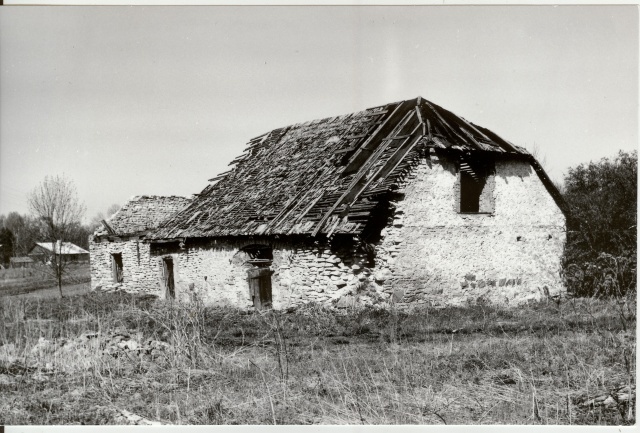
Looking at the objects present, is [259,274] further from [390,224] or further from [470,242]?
[470,242]

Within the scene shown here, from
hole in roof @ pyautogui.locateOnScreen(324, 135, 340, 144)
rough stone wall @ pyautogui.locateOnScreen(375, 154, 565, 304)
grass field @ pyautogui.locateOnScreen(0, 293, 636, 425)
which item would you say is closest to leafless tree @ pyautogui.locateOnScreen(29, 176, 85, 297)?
grass field @ pyautogui.locateOnScreen(0, 293, 636, 425)

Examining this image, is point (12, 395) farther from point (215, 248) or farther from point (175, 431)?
point (215, 248)

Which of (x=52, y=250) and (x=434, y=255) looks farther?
(x=52, y=250)

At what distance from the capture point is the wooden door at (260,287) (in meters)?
12.0

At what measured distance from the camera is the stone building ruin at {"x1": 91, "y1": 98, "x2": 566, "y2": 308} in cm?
1027

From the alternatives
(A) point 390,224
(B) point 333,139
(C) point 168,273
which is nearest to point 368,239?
(A) point 390,224

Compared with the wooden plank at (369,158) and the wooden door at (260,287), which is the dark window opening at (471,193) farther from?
the wooden door at (260,287)

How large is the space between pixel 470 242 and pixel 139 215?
13.5 m

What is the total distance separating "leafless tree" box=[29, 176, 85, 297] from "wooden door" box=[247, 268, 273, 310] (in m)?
4.42

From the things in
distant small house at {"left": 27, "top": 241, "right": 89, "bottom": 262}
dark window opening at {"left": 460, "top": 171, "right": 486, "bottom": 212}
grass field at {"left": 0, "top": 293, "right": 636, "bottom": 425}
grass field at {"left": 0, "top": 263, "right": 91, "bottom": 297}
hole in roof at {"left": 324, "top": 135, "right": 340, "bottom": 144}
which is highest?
hole in roof at {"left": 324, "top": 135, "right": 340, "bottom": 144}

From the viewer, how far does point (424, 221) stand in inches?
411

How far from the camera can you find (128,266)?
18.8 m

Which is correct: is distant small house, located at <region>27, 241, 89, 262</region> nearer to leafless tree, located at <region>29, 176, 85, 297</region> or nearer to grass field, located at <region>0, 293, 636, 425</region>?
leafless tree, located at <region>29, 176, 85, 297</region>

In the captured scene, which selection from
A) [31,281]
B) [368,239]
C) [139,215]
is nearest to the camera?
[368,239]
